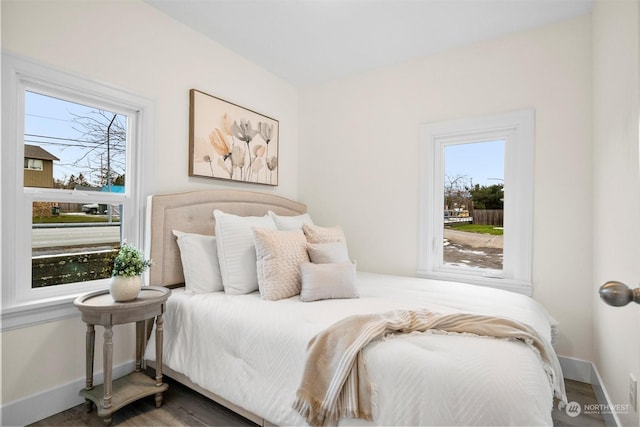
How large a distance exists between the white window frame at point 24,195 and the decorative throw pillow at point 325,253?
1.38m

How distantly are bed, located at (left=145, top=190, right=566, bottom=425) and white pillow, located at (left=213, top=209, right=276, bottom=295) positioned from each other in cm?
2

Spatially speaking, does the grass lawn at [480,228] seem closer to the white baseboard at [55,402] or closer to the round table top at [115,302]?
the white baseboard at [55,402]

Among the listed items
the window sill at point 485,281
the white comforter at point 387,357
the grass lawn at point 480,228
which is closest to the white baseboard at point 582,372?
the window sill at point 485,281

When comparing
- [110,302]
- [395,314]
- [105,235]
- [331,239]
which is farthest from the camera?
[331,239]

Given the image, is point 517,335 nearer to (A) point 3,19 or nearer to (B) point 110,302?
(B) point 110,302

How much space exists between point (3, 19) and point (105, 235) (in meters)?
1.27

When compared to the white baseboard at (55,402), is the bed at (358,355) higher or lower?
higher

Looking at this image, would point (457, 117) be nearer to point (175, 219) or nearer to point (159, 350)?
point (175, 219)

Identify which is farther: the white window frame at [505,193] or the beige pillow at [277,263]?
the white window frame at [505,193]

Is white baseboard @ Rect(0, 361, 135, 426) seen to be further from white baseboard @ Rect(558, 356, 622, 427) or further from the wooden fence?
white baseboard @ Rect(558, 356, 622, 427)

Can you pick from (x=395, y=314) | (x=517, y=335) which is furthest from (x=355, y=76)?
(x=517, y=335)

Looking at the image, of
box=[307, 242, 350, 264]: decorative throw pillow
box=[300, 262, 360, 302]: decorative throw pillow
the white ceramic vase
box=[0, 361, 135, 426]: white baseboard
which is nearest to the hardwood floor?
box=[0, 361, 135, 426]: white baseboard

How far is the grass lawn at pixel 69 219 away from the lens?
6.27 ft

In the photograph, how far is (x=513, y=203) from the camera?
8.67ft
